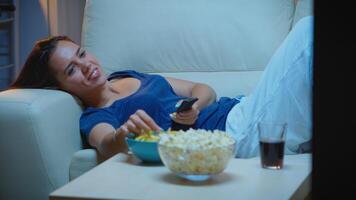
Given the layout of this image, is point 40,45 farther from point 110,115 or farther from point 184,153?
point 184,153

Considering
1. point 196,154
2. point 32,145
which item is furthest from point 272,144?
point 32,145

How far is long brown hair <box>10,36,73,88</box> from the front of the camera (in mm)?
2092

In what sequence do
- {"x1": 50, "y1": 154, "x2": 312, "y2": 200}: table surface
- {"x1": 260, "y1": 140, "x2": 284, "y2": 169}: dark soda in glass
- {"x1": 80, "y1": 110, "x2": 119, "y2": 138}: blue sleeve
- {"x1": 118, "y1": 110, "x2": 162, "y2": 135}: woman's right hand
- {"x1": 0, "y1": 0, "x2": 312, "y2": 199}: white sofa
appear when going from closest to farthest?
{"x1": 50, "y1": 154, "x2": 312, "y2": 200}: table surface
{"x1": 260, "y1": 140, "x2": 284, "y2": 169}: dark soda in glass
{"x1": 118, "y1": 110, "x2": 162, "y2": 135}: woman's right hand
{"x1": 80, "y1": 110, "x2": 119, "y2": 138}: blue sleeve
{"x1": 0, "y1": 0, "x2": 312, "y2": 199}: white sofa

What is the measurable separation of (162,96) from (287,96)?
0.58 metres

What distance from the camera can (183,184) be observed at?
1337 millimetres

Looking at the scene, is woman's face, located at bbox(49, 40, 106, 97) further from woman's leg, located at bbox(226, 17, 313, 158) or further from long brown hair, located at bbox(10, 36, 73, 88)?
woman's leg, located at bbox(226, 17, 313, 158)

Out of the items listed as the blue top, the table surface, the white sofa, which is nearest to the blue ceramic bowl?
the table surface

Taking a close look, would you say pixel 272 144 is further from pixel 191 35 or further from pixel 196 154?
pixel 191 35

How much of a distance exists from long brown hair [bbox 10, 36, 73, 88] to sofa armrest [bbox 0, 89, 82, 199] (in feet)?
0.51

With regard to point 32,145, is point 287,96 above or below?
above

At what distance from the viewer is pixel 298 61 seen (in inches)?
65.5

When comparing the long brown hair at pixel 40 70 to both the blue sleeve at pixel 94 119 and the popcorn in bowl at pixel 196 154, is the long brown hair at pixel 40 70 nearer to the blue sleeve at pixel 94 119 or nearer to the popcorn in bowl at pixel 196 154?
the blue sleeve at pixel 94 119

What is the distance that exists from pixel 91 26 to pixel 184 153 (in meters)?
1.37

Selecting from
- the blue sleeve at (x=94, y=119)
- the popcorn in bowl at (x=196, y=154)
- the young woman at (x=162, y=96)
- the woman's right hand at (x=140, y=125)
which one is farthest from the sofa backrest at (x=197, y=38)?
the popcorn in bowl at (x=196, y=154)
